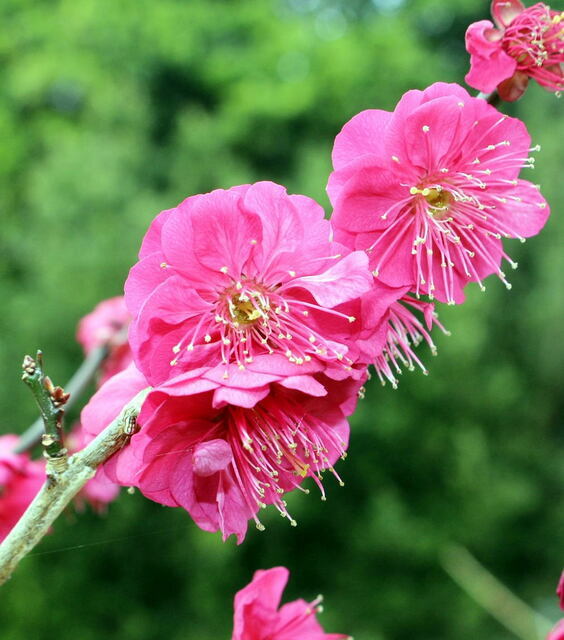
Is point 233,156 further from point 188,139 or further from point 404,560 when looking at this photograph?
point 404,560

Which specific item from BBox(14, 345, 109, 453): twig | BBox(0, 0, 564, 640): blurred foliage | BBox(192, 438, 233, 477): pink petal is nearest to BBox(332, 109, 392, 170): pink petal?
BBox(192, 438, 233, 477): pink petal

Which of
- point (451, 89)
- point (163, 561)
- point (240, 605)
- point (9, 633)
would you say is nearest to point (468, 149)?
point (451, 89)

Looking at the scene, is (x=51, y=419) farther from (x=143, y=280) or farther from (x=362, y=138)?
(x=362, y=138)

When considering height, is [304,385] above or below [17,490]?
above

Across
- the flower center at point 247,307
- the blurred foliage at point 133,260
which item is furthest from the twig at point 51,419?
the blurred foliage at point 133,260

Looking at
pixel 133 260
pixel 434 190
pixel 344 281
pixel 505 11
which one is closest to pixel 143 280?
pixel 344 281

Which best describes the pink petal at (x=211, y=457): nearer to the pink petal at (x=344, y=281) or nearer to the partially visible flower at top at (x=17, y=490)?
the pink petal at (x=344, y=281)
